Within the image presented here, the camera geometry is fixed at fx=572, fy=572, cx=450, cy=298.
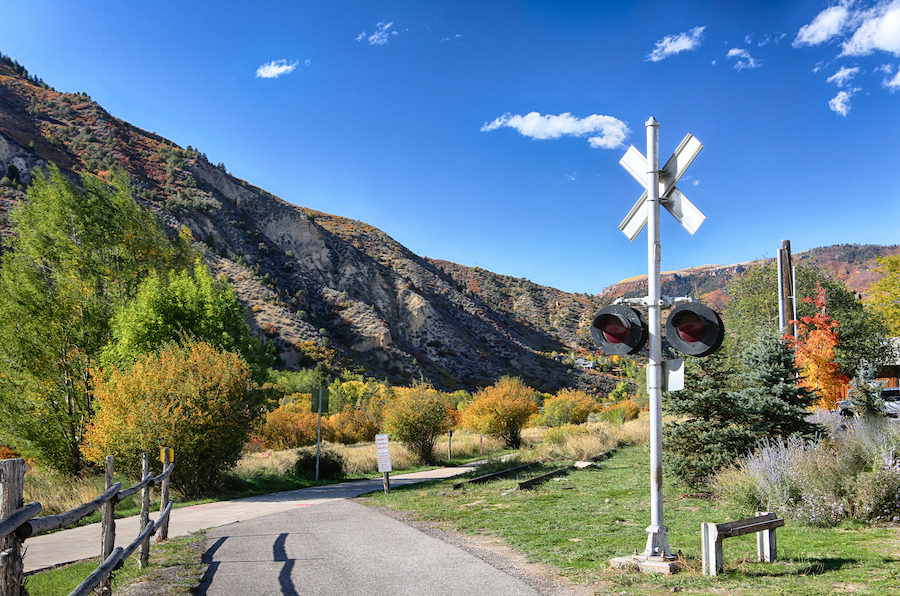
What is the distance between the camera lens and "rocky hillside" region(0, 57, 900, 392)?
6788 centimetres

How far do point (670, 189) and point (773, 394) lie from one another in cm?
825

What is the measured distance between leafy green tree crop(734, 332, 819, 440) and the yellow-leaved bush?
14466mm

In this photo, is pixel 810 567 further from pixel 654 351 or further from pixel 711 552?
pixel 654 351

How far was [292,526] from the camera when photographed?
1149 centimetres

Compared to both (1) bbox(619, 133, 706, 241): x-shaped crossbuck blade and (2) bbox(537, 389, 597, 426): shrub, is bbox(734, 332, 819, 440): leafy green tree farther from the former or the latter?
(2) bbox(537, 389, 597, 426): shrub

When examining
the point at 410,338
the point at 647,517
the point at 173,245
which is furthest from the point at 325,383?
the point at 647,517

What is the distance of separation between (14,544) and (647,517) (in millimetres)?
9845

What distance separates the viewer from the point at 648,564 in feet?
21.3

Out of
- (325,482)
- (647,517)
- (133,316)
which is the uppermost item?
(133,316)

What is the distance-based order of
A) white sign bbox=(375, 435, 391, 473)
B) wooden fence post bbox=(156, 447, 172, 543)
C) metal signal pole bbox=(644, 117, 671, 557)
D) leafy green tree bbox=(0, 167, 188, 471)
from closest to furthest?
1. metal signal pole bbox=(644, 117, 671, 557)
2. wooden fence post bbox=(156, 447, 172, 543)
3. white sign bbox=(375, 435, 391, 473)
4. leafy green tree bbox=(0, 167, 188, 471)

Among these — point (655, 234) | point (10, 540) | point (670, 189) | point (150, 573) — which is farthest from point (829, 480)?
point (10, 540)

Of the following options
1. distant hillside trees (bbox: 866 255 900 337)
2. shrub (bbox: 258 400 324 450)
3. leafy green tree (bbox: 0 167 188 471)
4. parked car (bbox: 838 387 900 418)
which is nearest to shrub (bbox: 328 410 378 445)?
shrub (bbox: 258 400 324 450)

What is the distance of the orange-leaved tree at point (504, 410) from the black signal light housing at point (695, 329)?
991 inches

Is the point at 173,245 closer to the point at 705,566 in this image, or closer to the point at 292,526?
the point at 292,526
